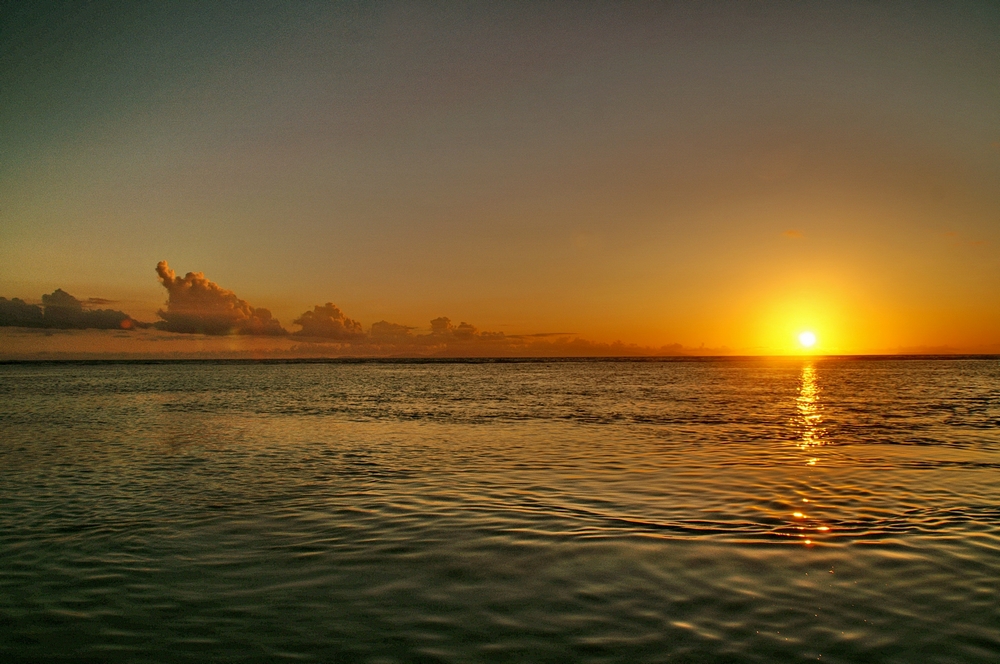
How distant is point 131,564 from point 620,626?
660 centimetres

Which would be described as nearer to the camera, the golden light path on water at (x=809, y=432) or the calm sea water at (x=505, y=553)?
the calm sea water at (x=505, y=553)

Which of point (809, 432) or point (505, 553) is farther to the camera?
point (809, 432)

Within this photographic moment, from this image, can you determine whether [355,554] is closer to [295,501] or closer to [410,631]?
[410,631]

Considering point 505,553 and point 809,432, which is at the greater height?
point 505,553

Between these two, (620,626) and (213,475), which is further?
(213,475)

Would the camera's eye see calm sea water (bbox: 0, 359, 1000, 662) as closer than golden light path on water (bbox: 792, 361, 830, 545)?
Yes

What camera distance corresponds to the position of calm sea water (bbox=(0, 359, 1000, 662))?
243 inches

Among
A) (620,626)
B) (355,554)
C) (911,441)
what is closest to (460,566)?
(355,554)

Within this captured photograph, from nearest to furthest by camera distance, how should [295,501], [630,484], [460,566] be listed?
[460,566]
[295,501]
[630,484]

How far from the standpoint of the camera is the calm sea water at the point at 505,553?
20.2 ft

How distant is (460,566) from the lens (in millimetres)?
8305

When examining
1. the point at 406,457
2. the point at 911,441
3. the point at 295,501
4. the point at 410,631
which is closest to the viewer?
the point at 410,631

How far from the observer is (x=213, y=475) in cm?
1603

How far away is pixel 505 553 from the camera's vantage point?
29.0ft
